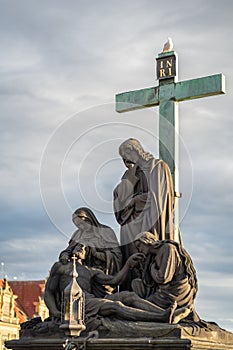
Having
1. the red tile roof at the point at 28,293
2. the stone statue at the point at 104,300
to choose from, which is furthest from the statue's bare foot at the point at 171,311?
the red tile roof at the point at 28,293

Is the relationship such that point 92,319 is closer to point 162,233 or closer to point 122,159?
point 162,233

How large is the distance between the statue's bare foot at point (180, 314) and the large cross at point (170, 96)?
3032 millimetres

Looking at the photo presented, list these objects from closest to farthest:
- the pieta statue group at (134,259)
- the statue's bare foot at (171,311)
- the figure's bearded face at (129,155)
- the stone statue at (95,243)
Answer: the statue's bare foot at (171,311) → the pieta statue group at (134,259) → the stone statue at (95,243) → the figure's bearded face at (129,155)

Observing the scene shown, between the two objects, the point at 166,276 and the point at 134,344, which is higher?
the point at 166,276

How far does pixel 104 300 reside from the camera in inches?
464

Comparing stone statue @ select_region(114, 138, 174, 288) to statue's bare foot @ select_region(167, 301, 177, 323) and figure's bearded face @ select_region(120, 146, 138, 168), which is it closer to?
figure's bearded face @ select_region(120, 146, 138, 168)

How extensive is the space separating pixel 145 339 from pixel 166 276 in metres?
1.28

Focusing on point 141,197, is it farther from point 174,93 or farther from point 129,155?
point 174,93

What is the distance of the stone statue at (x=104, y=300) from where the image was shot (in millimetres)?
11484

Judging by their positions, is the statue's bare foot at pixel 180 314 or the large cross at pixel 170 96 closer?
the statue's bare foot at pixel 180 314

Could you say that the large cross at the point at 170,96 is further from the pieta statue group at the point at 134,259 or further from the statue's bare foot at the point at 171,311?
the statue's bare foot at the point at 171,311

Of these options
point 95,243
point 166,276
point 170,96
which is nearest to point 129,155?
point 95,243

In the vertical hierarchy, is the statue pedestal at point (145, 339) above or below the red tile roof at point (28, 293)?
below

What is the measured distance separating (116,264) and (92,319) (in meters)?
1.50
